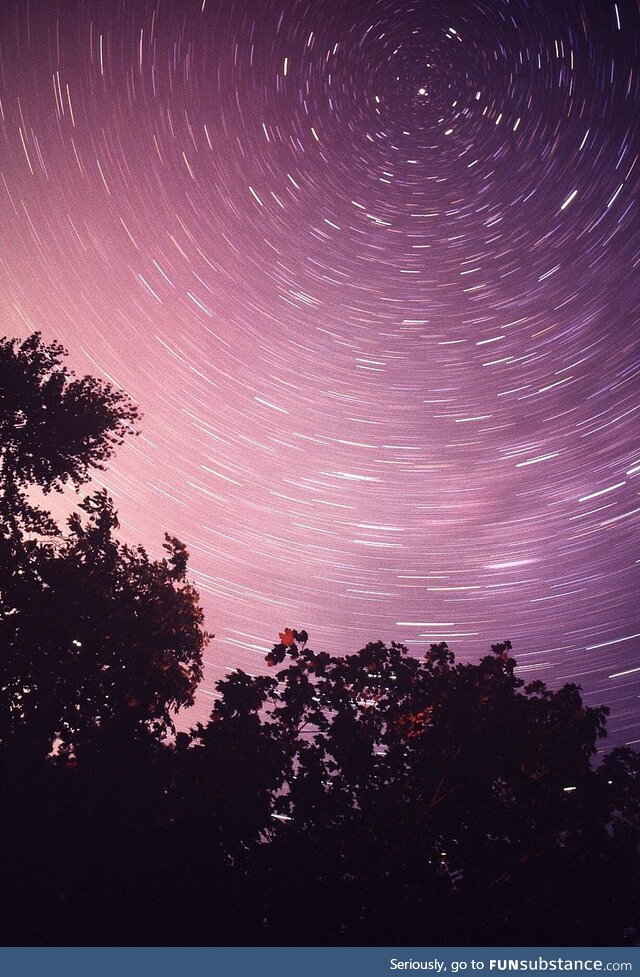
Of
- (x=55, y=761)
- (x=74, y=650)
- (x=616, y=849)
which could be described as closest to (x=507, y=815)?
(x=616, y=849)

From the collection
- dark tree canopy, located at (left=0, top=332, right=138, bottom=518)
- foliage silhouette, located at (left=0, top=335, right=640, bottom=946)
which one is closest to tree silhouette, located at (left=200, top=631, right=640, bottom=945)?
foliage silhouette, located at (left=0, top=335, right=640, bottom=946)

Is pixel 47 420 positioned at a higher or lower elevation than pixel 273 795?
higher

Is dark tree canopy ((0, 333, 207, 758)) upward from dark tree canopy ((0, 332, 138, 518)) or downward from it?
downward

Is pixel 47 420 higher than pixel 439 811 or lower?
higher

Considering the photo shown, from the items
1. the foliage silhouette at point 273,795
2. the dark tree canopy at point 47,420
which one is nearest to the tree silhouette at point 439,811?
the foliage silhouette at point 273,795

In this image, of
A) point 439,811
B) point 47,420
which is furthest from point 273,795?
point 47,420

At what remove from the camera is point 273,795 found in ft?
17.0

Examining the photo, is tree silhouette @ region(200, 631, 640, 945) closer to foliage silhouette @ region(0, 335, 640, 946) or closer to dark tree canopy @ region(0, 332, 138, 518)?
foliage silhouette @ region(0, 335, 640, 946)

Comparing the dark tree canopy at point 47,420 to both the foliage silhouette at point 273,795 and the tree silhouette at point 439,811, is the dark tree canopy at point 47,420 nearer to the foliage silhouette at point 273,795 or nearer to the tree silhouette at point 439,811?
the foliage silhouette at point 273,795

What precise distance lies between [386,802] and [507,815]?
132 centimetres

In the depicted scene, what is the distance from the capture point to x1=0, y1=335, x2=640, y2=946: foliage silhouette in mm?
4445

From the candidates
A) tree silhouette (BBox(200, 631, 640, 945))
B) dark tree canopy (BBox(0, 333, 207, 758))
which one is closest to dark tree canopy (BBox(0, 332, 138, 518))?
dark tree canopy (BBox(0, 333, 207, 758))

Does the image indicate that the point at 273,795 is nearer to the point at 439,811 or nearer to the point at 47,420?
the point at 439,811

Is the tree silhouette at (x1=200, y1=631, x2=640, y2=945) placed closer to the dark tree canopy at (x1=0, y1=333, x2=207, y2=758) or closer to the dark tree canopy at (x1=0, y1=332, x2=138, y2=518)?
the dark tree canopy at (x1=0, y1=333, x2=207, y2=758)
